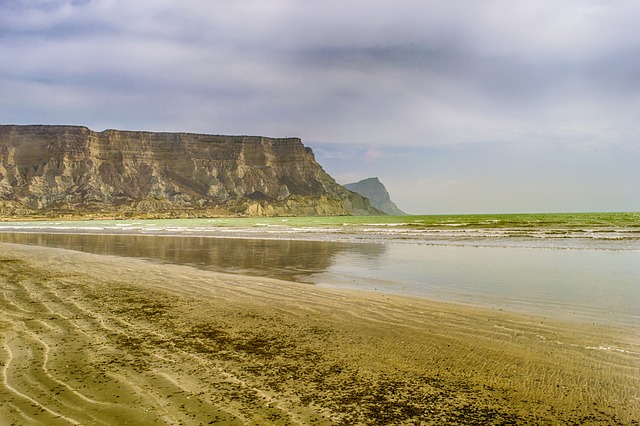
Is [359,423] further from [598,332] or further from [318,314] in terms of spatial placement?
[598,332]

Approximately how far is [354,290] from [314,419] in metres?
7.47

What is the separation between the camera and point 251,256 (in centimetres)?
2092

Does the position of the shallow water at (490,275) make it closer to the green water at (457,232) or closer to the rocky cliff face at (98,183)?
the green water at (457,232)

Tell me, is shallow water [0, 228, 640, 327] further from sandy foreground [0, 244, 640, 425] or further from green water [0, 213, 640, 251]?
green water [0, 213, 640, 251]

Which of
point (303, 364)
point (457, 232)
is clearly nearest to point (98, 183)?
point (457, 232)

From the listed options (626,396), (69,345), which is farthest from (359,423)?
(69,345)

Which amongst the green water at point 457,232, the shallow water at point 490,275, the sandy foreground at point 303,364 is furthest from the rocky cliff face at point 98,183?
the sandy foreground at point 303,364

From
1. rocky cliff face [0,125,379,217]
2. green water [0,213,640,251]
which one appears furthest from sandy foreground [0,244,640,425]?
rocky cliff face [0,125,379,217]

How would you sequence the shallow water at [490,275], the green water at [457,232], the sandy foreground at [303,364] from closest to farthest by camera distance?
the sandy foreground at [303,364], the shallow water at [490,275], the green water at [457,232]

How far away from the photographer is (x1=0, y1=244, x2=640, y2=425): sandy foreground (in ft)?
13.3

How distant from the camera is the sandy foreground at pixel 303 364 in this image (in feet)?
13.3

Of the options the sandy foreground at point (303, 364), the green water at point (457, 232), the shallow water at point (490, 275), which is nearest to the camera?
the sandy foreground at point (303, 364)

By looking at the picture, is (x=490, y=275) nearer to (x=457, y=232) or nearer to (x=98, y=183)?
(x=457, y=232)

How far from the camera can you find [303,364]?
5387 millimetres
